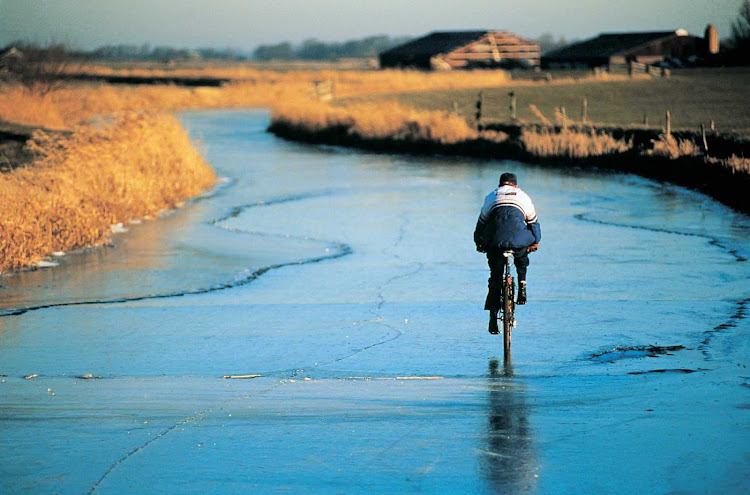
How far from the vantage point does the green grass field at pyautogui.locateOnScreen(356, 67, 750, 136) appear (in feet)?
126

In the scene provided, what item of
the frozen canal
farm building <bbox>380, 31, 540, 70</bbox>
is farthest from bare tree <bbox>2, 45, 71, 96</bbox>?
farm building <bbox>380, 31, 540, 70</bbox>

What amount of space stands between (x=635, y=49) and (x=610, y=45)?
2.71 meters

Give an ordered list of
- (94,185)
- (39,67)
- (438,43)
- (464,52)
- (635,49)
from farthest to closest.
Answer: (438,43) → (464,52) → (635,49) → (39,67) → (94,185)

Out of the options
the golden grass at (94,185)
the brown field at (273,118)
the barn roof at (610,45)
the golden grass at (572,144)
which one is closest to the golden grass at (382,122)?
the brown field at (273,118)

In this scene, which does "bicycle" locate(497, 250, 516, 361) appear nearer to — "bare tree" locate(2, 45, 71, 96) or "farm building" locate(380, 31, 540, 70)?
"bare tree" locate(2, 45, 71, 96)

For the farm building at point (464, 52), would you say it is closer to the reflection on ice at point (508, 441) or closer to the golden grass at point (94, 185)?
the golden grass at point (94, 185)

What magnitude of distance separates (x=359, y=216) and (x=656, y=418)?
1313cm

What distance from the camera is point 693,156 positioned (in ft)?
83.5

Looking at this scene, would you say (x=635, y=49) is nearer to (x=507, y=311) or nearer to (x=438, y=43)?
(x=438, y=43)

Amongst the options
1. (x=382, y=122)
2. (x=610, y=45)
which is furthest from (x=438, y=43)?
(x=382, y=122)

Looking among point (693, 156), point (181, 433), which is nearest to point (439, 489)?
point (181, 433)

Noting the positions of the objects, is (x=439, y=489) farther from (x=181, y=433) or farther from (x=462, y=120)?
(x=462, y=120)

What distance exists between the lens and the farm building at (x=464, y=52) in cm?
8856

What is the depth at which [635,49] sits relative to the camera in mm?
81500
